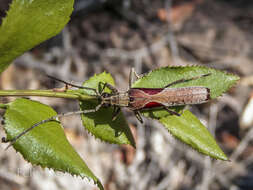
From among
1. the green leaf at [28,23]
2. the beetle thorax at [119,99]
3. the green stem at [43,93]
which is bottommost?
the beetle thorax at [119,99]

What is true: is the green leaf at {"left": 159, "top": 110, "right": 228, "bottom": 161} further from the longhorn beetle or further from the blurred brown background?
Result: the blurred brown background

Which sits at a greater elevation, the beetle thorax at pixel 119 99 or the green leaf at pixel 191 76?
the green leaf at pixel 191 76

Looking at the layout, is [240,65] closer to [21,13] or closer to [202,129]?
[202,129]

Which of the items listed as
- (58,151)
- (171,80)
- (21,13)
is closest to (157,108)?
(171,80)

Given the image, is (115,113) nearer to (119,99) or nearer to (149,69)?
(119,99)

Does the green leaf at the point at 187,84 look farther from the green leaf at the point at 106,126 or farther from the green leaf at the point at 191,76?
the green leaf at the point at 106,126

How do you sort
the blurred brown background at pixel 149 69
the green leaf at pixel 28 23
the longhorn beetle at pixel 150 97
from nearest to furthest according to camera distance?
the green leaf at pixel 28 23 → the longhorn beetle at pixel 150 97 → the blurred brown background at pixel 149 69

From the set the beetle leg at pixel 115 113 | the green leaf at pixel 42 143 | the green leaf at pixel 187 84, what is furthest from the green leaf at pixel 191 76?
the green leaf at pixel 42 143
